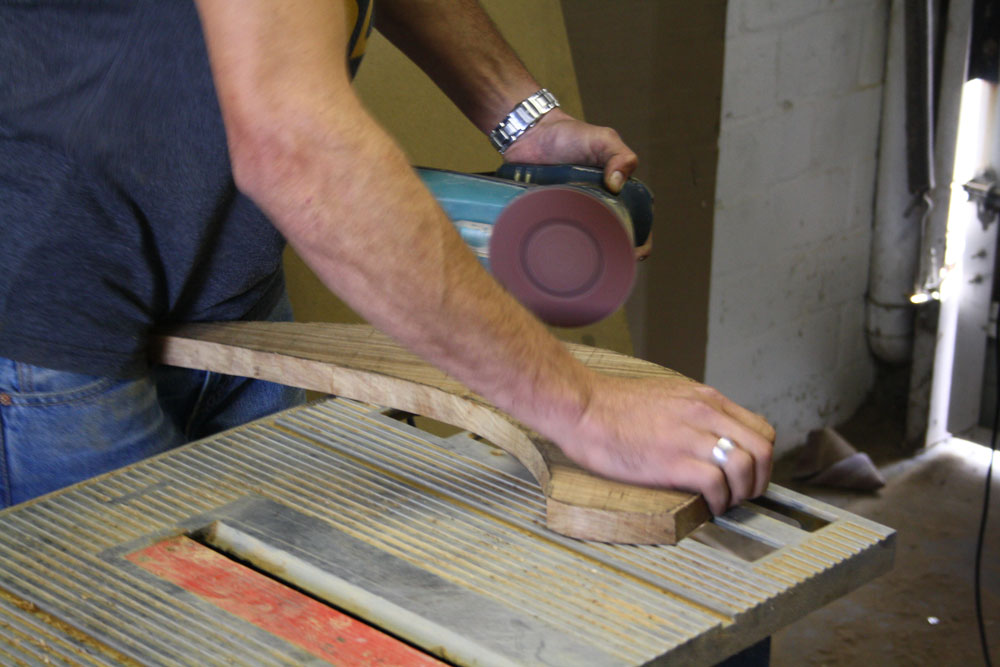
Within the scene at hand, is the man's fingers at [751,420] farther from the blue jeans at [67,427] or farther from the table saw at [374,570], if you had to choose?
the blue jeans at [67,427]

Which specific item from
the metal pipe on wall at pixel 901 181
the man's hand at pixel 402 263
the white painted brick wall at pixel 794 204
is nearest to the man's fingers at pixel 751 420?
the man's hand at pixel 402 263

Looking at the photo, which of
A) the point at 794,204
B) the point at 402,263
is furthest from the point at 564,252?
the point at 794,204

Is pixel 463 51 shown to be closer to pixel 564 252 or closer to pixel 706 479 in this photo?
pixel 564 252

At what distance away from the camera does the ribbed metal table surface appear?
27.5 inches

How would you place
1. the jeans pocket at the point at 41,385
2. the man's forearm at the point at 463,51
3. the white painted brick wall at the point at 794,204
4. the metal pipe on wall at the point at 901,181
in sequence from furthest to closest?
the metal pipe on wall at the point at 901,181 < the white painted brick wall at the point at 794,204 < the man's forearm at the point at 463,51 < the jeans pocket at the point at 41,385

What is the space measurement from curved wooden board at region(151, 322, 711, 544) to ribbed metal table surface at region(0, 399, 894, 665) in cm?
2

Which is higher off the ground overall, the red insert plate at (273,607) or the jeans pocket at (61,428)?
the jeans pocket at (61,428)

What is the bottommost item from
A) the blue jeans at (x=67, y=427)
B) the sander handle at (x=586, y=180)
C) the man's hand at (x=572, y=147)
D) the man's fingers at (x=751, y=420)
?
the blue jeans at (x=67, y=427)

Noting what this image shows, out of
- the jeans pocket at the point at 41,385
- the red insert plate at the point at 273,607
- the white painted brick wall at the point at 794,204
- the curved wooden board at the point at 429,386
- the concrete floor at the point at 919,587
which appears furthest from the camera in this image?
the white painted brick wall at the point at 794,204

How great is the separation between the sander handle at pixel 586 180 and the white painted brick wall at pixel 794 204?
1.35m

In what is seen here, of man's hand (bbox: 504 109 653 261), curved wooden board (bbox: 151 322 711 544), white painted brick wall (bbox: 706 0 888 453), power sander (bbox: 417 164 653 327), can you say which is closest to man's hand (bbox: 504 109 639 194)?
man's hand (bbox: 504 109 653 261)

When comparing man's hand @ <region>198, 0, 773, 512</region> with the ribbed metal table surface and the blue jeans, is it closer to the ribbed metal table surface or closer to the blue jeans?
the ribbed metal table surface

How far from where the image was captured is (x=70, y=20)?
0.86 meters

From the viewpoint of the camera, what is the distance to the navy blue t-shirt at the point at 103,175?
0.87 meters
